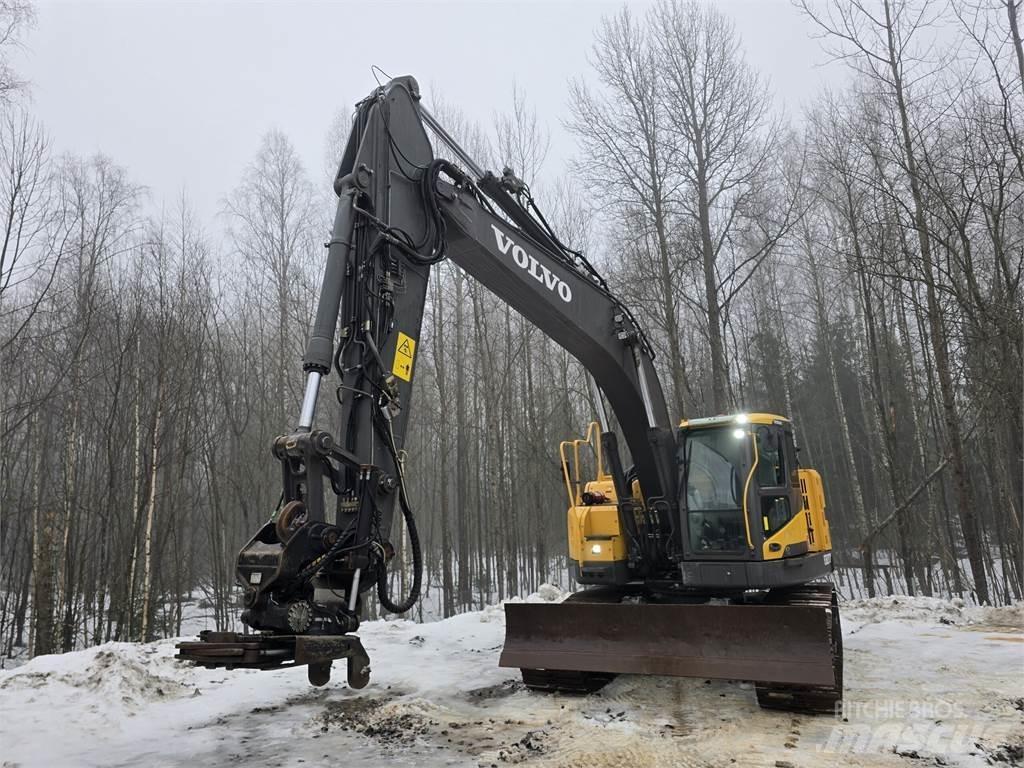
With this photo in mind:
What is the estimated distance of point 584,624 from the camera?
5691mm

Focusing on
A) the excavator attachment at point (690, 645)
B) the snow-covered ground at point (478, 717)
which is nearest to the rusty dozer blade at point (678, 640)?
the excavator attachment at point (690, 645)

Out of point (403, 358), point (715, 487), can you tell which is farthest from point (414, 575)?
point (715, 487)

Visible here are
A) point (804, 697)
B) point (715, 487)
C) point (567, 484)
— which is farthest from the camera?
point (567, 484)

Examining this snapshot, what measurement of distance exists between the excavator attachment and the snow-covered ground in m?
0.21

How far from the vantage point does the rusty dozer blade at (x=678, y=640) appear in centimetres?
492

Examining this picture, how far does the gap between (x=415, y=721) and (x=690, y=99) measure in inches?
540

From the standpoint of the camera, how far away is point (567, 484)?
21.7 feet

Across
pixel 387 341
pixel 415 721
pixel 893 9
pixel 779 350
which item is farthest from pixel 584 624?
pixel 779 350

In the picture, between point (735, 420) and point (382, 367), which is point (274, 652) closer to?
point (382, 367)

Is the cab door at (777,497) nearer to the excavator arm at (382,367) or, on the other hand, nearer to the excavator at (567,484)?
the excavator at (567,484)

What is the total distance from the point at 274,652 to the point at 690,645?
340 centimetres

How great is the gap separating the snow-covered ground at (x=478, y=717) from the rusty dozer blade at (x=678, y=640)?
34 centimetres

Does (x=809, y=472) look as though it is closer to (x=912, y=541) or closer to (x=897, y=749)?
(x=897, y=749)

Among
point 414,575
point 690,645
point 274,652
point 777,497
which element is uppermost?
point 777,497
